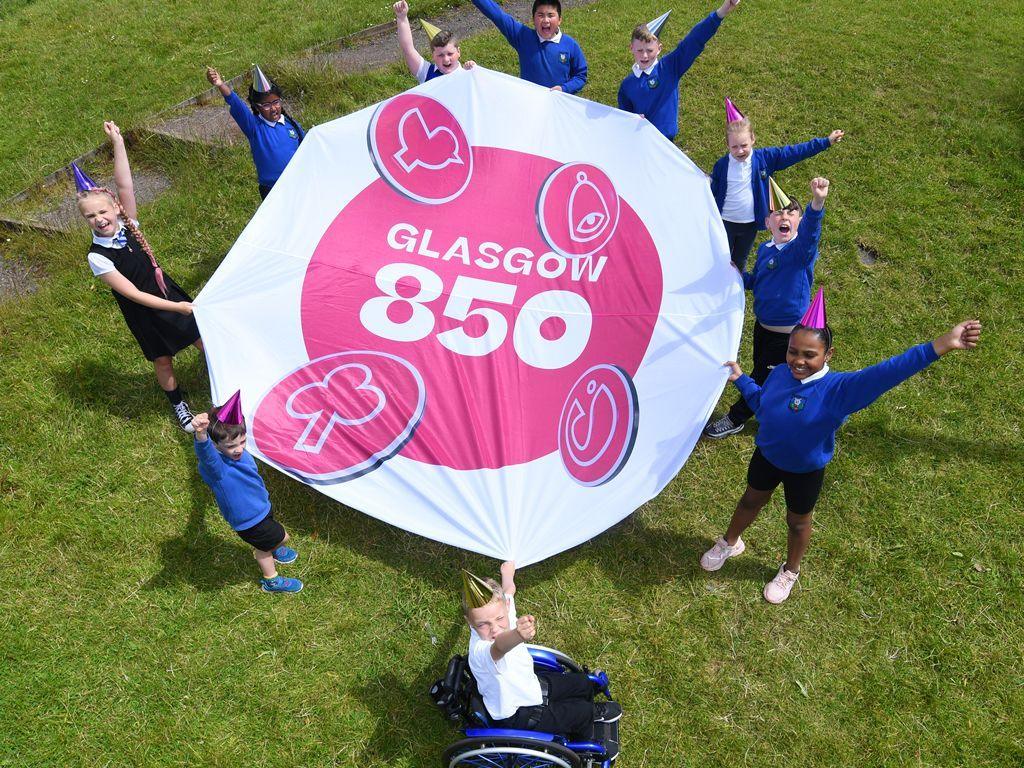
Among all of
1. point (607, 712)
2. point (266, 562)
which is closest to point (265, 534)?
point (266, 562)

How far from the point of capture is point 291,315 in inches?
252

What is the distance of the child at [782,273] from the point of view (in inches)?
230

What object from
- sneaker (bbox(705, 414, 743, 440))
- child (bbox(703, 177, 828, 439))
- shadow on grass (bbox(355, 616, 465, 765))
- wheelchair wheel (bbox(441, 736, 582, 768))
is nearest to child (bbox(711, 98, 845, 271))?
child (bbox(703, 177, 828, 439))

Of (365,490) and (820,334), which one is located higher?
(820,334)

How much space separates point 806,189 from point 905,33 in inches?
195

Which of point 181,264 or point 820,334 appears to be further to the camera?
point 181,264

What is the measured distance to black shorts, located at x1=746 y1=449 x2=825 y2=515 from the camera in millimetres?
5320

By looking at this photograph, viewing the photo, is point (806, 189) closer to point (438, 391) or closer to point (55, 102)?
point (438, 391)

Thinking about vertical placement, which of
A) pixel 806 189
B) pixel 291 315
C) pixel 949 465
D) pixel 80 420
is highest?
pixel 291 315

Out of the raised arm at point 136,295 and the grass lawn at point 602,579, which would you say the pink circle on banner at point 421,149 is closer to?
the raised arm at point 136,295

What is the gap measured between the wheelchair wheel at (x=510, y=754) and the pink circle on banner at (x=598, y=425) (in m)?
1.97

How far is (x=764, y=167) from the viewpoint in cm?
693

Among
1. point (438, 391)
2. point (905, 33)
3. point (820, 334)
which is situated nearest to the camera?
point (820, 334)

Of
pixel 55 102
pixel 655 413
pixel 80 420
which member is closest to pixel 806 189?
pixel 655 413
